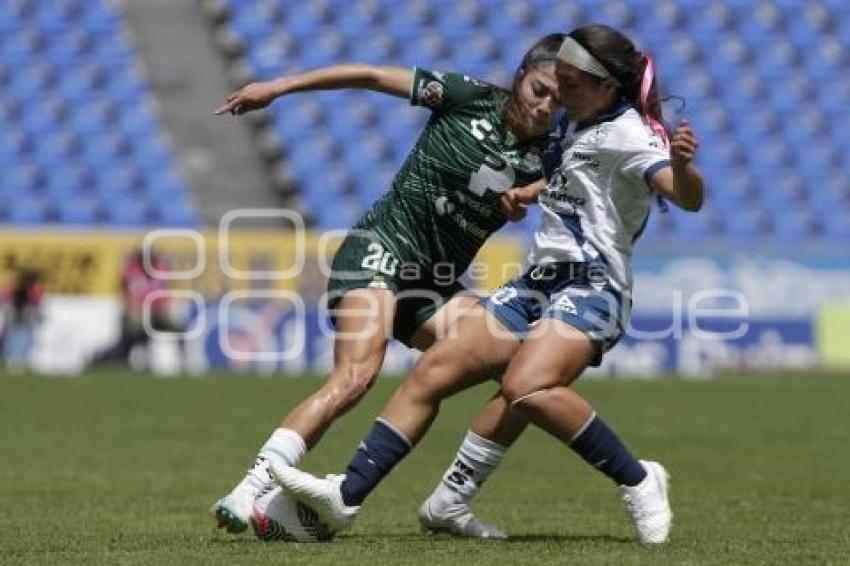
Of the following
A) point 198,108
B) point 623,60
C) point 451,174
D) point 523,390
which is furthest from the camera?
point 198,108

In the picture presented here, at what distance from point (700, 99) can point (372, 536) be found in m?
22.4

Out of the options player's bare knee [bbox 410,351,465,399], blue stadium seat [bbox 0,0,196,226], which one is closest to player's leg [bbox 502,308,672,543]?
player's bare knee [bbox 410,351,465,399]

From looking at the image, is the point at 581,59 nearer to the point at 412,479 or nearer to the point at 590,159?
the point at 590,159

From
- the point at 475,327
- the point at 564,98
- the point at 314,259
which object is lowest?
the point at 314,259

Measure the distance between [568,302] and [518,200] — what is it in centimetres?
52

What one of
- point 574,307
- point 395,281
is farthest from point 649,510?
point 395,281

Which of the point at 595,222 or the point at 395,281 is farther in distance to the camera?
the point at 395,281

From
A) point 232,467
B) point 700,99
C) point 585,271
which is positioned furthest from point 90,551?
point 700,99

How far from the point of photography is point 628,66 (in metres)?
6.75

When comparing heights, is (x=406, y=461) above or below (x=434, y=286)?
below

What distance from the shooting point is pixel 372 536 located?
24.0 ft

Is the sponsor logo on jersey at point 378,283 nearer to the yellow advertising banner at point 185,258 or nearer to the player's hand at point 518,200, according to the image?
the player's hand at point 518,200

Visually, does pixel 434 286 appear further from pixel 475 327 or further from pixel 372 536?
pixel 372 536

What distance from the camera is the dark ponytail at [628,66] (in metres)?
6.67
